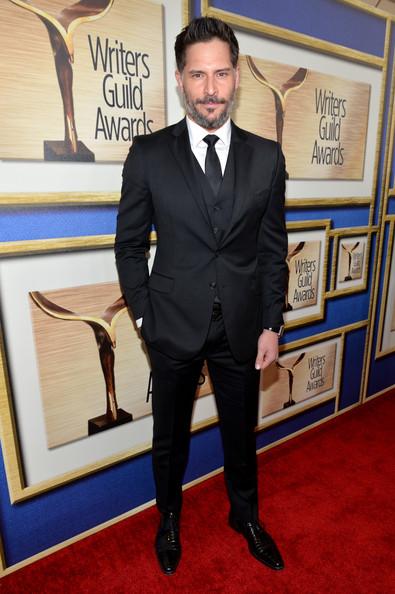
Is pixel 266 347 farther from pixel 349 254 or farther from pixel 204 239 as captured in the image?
pixel 349 254

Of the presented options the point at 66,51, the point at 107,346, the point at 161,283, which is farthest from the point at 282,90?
the point at 107,346

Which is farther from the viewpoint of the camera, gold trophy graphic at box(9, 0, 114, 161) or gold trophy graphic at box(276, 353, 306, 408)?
gold trophy graphic at box(276, 353, 306, 408)

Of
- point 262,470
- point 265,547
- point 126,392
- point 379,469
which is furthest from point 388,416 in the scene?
point 126,392

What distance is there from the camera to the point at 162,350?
59.2 inches

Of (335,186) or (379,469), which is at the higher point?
(335,186)

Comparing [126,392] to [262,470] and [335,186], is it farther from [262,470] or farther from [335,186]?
[335,186]

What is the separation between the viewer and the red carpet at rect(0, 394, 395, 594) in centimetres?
162

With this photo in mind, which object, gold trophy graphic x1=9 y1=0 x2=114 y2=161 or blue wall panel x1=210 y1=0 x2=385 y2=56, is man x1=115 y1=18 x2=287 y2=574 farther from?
blue wall panel x1=210 y1=0 x2=385 y2=56

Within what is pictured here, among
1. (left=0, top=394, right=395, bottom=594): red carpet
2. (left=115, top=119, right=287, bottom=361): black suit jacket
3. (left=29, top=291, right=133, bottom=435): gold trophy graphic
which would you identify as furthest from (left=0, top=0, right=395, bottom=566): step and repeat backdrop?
(left=115, top=119, right=287, bottom=361): black suit jacket

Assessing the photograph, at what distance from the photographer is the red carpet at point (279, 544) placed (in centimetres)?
162

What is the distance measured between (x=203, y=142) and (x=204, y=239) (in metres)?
0.34

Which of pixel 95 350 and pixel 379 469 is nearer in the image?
pixel 95 350

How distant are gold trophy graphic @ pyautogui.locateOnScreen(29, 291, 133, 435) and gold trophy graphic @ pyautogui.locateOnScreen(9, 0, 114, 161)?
563mm

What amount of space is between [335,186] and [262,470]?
1606mm
